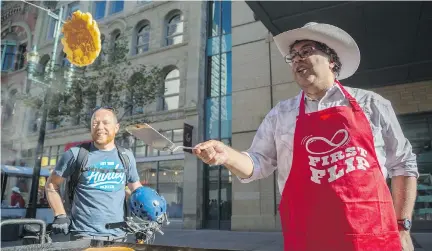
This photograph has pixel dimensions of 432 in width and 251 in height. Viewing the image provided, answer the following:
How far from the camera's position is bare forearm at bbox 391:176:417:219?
1805 millimetres

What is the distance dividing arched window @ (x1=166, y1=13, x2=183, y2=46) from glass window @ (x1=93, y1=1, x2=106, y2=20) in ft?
17.4

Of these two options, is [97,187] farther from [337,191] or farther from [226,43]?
[226,43]

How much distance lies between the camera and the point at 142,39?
1844cm

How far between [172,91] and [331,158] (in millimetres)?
15098

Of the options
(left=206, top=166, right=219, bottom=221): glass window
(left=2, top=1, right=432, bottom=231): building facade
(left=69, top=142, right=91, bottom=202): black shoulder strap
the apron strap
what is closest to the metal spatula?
the apron strap

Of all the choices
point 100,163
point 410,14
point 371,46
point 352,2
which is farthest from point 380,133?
point 371,46

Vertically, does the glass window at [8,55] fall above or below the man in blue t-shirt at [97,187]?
above

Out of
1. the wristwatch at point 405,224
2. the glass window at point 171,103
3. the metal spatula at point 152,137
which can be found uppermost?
the glass window at point 171,103

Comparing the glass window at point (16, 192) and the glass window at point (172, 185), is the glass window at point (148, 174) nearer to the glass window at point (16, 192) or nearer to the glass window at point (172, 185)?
the glass window at point (172, 185)

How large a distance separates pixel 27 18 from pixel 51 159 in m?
11.5

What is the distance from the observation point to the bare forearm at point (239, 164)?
5.81 ft

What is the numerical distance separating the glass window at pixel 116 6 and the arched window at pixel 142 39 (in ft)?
7.44

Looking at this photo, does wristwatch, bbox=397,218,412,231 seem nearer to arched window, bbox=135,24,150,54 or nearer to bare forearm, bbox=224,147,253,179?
bare forearm, bbox=224,147,253,179

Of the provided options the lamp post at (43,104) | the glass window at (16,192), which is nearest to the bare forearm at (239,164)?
the lamp post at (43,104)
